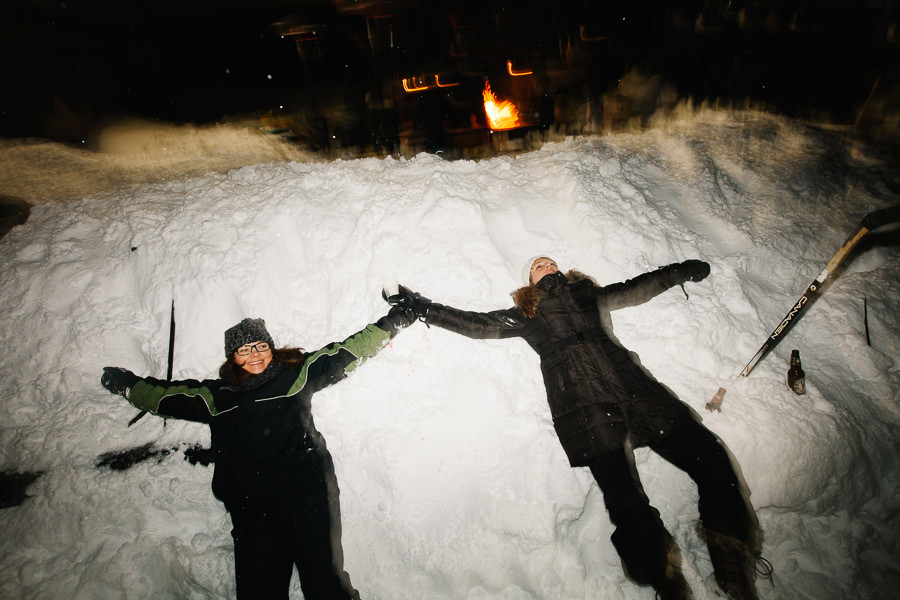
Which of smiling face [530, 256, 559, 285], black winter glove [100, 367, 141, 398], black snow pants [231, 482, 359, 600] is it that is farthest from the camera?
smiling face [530, 256, 559, 285]

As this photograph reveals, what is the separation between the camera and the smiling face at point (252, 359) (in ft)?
11.0

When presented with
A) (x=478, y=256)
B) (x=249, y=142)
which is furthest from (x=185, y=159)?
(x=478, y=256)

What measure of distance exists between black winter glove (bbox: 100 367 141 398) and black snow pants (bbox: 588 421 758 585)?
14.8 ft

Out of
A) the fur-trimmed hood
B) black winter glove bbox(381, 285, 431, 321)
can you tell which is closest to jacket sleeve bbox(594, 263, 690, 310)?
the fur-trimmed hood

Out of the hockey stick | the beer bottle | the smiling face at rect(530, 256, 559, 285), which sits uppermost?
the smiling face at rect(530, 256, 559, 285)

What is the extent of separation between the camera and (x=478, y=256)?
4539 mm

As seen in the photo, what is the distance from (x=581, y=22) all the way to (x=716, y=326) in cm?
1298

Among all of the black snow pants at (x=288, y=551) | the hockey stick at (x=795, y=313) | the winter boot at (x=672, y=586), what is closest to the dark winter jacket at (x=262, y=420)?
the black snow pants at (x=288, y=551)

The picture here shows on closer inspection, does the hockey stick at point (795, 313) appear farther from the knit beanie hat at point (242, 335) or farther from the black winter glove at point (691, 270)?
the knit beanie hat at point (242, 335)

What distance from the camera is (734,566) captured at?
2.62 metres

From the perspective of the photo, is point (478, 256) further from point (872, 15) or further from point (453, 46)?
point (453, 46)

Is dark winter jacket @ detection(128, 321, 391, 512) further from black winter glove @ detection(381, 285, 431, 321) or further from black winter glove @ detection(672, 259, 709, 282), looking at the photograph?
black winter glove @ detection(672, 259, 709, 282)

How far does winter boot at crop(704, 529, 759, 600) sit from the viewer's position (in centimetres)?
259

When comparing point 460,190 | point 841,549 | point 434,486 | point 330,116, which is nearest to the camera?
point 841,549
